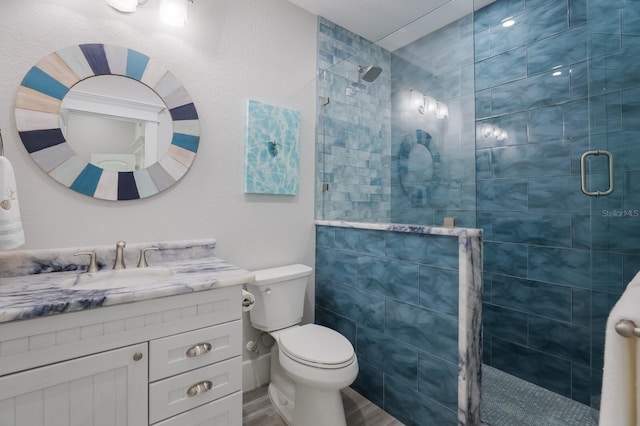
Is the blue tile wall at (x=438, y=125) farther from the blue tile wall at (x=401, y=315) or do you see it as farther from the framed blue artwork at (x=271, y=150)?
the framed blue artwork at (x=271, y=150)

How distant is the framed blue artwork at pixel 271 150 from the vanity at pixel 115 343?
0.72m

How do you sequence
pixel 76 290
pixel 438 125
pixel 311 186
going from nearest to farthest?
pixel 76 290, pixel 438 125, pixel 311 186

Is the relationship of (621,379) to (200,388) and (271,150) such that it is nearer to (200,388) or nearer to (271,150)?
(200,388)

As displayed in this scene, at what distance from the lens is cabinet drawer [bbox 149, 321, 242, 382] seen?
43.0 inches

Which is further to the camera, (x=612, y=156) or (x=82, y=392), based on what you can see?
(x=612, y=156)

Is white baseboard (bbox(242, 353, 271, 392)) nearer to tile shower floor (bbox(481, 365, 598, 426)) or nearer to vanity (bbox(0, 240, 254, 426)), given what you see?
vanity (bbox(0, 240, 254, 426))

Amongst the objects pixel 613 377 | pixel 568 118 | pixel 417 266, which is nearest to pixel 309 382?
pixel 417 266

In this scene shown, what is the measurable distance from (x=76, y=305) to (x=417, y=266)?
1415 mm

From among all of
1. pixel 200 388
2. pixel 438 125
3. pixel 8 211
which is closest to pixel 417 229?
pixel 438 125

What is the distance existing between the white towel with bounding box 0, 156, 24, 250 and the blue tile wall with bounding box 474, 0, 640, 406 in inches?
98.9

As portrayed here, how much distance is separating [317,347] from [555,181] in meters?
1.79

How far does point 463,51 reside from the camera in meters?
1.72

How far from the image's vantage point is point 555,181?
1.89 m

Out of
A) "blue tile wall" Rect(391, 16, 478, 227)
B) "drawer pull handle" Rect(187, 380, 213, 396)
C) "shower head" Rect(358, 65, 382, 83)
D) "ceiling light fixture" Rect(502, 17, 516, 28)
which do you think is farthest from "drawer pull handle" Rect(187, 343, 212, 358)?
"ceiling light fixture" Rect(502, 17, 516, 28)
